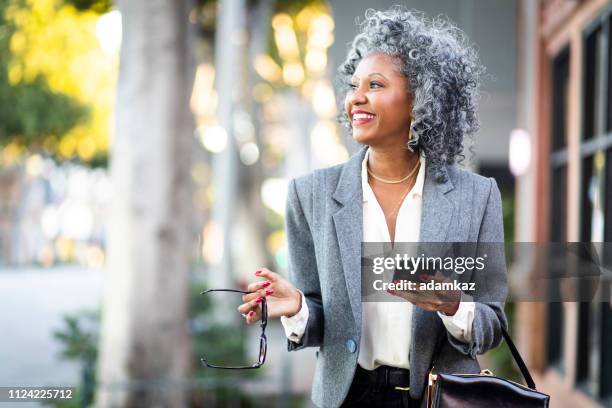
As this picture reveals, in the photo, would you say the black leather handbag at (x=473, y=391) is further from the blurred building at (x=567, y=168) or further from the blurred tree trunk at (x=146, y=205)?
the blurred tree trunk at (x=146, y=205)

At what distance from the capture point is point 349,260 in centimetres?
238

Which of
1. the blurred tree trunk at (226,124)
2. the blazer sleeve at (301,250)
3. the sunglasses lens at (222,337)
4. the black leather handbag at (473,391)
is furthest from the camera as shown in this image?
the blurred tree trunk at (226,124)

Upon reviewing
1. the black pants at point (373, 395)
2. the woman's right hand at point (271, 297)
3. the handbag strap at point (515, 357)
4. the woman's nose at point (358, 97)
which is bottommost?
the black pants at point (373, 395)

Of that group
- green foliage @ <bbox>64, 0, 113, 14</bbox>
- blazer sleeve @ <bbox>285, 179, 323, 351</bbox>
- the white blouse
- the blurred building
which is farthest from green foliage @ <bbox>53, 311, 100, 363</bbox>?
the white blouse

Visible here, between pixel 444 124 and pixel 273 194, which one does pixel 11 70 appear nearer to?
pixel 444 124

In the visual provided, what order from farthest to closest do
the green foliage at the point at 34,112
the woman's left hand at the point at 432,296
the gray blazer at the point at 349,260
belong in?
1. the green foliage at the point at 34,112
2. the gray blazer at the point at 349,260
3. the woman's left hand at the point at 432,296

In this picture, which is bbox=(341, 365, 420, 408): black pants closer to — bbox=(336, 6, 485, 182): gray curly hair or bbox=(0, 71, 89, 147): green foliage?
bbox=(336, 6, 485, 182): gray curly hair

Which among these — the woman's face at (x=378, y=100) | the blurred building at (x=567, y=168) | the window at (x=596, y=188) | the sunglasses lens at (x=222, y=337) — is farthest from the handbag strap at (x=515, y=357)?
the sunglasses lens at (x=222, y=337)

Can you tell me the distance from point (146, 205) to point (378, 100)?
16.6 feet

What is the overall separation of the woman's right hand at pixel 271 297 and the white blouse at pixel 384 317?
67mm

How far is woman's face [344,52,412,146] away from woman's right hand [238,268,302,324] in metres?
0.52

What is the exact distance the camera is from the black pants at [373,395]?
238cm

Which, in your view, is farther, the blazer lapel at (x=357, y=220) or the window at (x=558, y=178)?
the window at (x=558, y=178)

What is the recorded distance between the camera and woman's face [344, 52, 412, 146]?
2.41m
